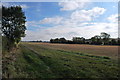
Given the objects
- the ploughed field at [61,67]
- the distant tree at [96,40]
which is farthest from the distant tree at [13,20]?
the distant tree at [96,40]

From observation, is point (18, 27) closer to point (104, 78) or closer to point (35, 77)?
point (35, 77)

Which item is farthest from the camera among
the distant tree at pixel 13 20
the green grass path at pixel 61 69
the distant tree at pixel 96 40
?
the distant tree at pixel 96 40

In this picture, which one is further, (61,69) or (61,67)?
(61,67)

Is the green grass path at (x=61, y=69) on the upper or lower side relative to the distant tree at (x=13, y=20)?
lower

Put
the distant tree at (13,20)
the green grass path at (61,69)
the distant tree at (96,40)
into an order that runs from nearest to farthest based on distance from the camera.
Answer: the green grass path at (61,69) → the distant tree at (13,20) → the distant tree at (96,40)

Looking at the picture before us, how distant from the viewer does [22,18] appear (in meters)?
30.7

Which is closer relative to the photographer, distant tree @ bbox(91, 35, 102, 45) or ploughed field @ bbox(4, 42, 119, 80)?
ploughed field @ bbox(4, 42, 119, 80)

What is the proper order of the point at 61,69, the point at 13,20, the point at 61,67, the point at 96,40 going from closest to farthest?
the point at 61,69
the point at 61,67
the point at 13,20
the point at 96,40

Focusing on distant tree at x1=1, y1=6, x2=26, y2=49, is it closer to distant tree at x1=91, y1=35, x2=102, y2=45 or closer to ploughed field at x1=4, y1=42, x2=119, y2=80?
ploughed field at x1=4, y1=42, x2=119, y2=80

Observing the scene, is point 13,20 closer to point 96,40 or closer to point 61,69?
point 61,69

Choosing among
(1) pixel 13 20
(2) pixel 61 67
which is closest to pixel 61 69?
(2) pixel 61 67

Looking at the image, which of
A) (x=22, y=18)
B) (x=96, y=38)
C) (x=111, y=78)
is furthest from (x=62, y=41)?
(x=111, y=78)

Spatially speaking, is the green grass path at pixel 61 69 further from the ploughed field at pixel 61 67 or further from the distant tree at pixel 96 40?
the distant tree at pixel 96 40

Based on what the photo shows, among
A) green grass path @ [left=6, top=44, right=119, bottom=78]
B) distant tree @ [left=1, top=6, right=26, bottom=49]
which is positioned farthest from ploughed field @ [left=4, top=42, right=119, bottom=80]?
distant tree @ [left=1, top=6, right=26, bottom=49]
